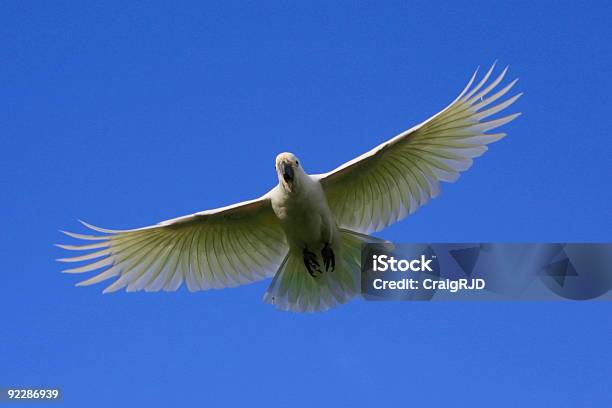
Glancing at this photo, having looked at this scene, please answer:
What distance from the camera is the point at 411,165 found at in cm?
1078

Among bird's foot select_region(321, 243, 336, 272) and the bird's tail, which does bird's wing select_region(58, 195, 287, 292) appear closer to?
the bird's tail

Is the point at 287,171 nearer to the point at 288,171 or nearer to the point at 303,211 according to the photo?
the point at 288,171

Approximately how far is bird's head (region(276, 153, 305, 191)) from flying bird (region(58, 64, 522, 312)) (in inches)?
0.4

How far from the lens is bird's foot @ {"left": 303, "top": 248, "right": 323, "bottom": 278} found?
10.9m

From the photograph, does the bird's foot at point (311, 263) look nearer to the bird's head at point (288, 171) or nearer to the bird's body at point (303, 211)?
the bird's body at point (303, 211)

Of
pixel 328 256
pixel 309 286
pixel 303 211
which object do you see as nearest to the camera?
pixel 303 211

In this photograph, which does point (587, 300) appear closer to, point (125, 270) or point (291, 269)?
point (291, 269)

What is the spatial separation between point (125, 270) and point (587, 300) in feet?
16.4

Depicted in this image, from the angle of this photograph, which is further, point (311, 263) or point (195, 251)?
point (195, 251)

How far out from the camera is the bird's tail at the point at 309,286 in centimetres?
1111

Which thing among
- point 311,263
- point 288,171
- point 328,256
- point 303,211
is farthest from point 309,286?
point 288,171

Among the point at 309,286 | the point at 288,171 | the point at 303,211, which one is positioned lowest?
the point at 309,286

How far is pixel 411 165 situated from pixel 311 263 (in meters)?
1.52

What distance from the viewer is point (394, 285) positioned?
414 inches
